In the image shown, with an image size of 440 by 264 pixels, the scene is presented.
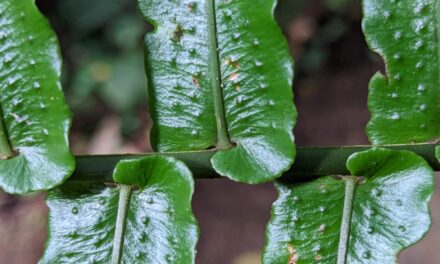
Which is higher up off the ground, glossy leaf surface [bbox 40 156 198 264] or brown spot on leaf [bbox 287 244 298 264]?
glossy leaf surface [bbox 40 156 198 264]

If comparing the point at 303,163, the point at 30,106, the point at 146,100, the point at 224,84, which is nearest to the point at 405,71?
the point at 303,163

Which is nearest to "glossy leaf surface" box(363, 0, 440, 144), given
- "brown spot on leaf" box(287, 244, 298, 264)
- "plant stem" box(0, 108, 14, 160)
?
"brown spot on leaf" box(287, 244, 298, 264)

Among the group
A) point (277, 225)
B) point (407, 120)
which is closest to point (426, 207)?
point (407, 120)

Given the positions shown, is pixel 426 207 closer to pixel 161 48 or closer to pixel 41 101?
pixel 161 48

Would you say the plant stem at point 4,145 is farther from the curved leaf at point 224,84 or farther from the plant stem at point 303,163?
the curved leaf at point 224,84

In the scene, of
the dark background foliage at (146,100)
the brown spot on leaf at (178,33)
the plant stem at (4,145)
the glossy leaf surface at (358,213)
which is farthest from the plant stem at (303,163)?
the dark background foliage at (146,100)

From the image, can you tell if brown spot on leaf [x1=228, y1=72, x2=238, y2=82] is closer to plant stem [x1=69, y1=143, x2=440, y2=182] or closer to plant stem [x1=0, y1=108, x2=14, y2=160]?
plant stem [x1=69, y1=143, x2=440, y2=182]
